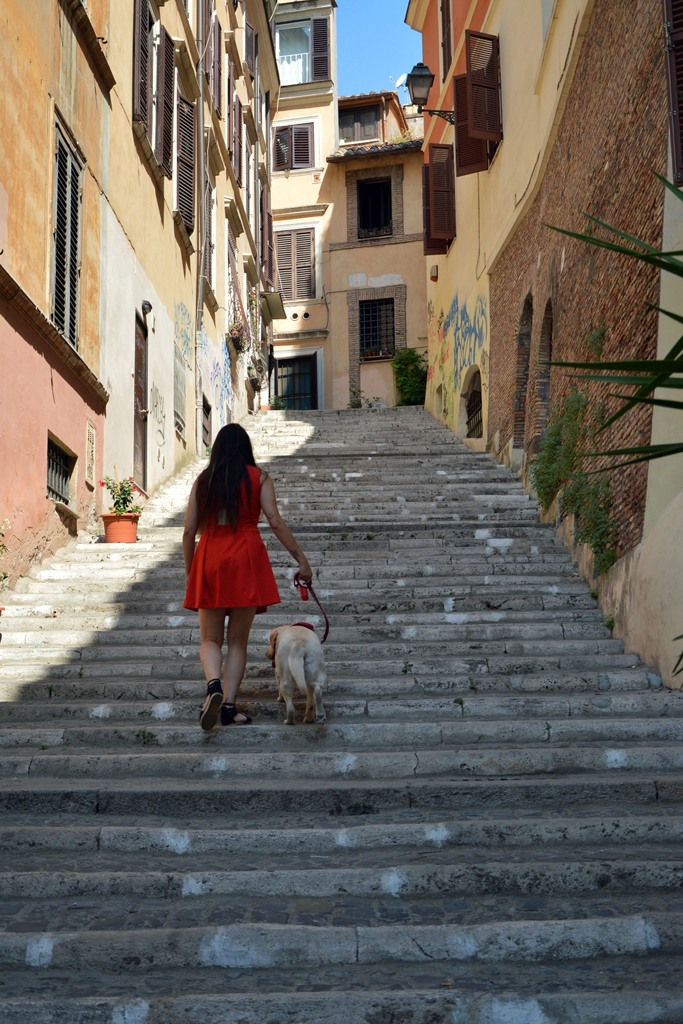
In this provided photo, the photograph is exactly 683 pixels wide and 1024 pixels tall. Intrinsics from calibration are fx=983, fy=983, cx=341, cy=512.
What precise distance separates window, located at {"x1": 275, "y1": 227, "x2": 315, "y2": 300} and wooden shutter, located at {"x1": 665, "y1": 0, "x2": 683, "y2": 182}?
22647 millimetres

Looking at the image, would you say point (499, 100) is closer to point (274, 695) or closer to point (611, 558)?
point (611, 558)

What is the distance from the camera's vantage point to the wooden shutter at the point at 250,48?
22609 mm

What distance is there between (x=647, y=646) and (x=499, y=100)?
417 inches

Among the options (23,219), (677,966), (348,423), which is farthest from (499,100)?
(677,966)

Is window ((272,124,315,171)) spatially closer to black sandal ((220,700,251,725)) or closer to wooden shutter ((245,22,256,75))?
wooden shutter ((245,22,256,75))

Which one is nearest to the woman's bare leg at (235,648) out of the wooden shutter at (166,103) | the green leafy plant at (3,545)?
the green leafy plant at (3,545)

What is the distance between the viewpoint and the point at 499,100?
1428 cm

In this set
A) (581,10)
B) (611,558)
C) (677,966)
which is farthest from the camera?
(581,10)

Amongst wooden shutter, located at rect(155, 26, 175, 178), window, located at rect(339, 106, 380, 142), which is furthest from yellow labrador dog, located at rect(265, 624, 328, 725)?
window, located at rect(339, 106, 380, 142)

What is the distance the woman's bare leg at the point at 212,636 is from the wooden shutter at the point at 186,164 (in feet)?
35.4

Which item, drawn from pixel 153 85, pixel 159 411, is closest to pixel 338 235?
pixel 153 85

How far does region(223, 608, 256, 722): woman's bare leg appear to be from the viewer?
5.12m

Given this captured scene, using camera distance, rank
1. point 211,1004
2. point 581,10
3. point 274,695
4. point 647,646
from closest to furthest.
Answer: point 211,1004, point 274,695, point 647,646, point 581,10

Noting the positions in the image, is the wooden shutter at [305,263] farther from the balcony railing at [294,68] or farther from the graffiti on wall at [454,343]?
the graffiti on wall at [454,343]
